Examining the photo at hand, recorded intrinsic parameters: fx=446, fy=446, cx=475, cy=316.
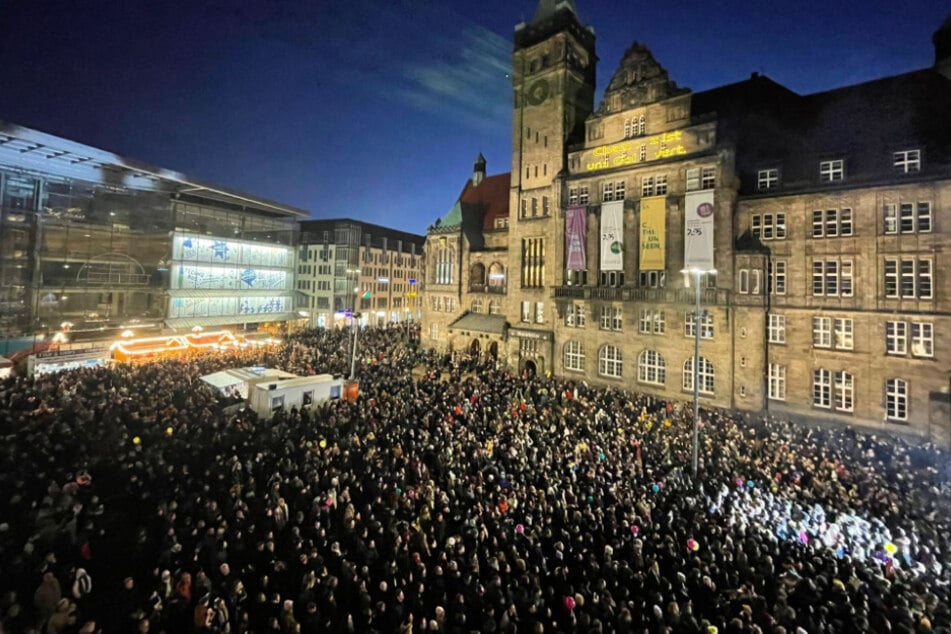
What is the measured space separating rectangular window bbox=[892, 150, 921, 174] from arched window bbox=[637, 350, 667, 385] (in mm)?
17217

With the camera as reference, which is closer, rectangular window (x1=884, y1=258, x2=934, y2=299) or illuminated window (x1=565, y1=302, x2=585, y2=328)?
rectangular window (x1=884, y1=258, x2=934, y2=299)

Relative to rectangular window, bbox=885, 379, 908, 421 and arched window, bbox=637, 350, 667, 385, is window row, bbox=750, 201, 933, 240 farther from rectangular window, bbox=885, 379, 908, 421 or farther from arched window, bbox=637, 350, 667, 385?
arched window, bbox=637, 350, 667, 385

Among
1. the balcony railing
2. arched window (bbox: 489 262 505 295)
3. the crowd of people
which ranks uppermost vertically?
arched window (bbox: 489 262 505 295)

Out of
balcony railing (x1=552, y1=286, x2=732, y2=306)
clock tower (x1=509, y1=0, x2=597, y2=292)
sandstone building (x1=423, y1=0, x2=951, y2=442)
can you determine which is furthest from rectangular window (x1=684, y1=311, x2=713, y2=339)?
clock tower (x1=509, y1=0, x2=597, y2=292)

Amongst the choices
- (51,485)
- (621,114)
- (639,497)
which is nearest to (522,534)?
(639,497)

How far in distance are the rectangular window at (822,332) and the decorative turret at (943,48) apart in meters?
18.2

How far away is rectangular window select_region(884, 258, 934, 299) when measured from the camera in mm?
24312

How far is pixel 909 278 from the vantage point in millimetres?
24781

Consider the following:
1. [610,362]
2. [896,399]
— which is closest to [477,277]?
[610,362]

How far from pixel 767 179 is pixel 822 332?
34.7 ft

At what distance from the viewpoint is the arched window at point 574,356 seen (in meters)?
36.8

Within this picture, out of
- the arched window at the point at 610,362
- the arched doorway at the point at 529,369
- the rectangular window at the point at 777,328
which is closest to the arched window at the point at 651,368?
the arched window at the point at 610,362

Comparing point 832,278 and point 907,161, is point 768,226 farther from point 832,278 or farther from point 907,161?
point 907,161

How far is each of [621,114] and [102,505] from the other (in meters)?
37.8
